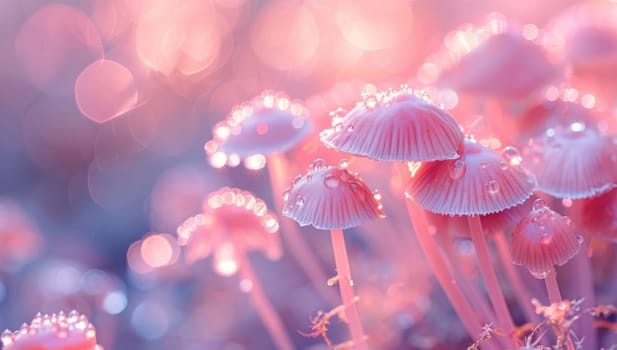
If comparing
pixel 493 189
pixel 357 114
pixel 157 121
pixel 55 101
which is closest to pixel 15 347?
pixel 357 114

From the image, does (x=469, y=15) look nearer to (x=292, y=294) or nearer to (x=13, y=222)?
(x=292, y=294)

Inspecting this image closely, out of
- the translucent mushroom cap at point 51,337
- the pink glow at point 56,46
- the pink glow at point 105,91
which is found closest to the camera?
the translucent mushroom cap at point 51,337

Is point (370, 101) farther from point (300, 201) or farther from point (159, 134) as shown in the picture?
point (159, 134)

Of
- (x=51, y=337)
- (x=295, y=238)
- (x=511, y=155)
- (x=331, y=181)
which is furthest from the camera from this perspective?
(x=295, y=238)

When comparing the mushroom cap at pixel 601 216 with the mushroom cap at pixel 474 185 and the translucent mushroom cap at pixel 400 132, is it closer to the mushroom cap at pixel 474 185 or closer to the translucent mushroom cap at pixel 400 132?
the mushroom cap at pixel 474 185

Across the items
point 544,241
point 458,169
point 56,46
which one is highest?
point 56,46

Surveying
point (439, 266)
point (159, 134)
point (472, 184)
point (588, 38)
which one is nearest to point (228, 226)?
point (439, 266)

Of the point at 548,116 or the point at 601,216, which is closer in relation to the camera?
the point at 601,216

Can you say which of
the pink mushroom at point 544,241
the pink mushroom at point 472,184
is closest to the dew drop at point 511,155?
the pink mushroom at point 472,184
